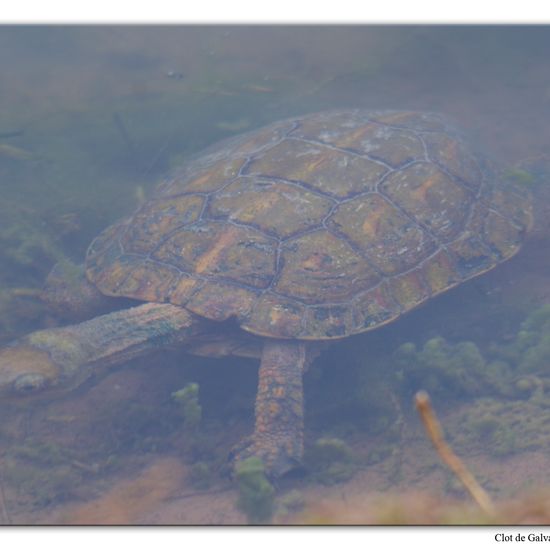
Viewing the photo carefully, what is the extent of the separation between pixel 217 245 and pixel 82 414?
1.77 meters

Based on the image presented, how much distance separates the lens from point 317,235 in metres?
4.23

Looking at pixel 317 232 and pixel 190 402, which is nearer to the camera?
pixel 190 402

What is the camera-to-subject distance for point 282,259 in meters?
4.11

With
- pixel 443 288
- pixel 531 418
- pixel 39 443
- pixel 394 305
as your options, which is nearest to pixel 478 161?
pixel 443 288

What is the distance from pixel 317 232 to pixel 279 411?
1512mm

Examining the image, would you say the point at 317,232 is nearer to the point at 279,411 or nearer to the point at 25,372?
the point at 279,411

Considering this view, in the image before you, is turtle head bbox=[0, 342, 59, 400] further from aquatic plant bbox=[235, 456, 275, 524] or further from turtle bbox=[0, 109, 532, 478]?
aquatic plant bbox=[235, 456, 275, 524]

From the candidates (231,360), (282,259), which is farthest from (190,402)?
(282,259)

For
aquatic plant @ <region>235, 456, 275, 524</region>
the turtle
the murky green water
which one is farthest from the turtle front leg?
aquatic plant @ <region>235, 456, 275, 524</region>

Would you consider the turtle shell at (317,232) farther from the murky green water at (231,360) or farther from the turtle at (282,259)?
the murky green water at (231,360)

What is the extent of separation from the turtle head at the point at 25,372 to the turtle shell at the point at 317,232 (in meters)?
0.85

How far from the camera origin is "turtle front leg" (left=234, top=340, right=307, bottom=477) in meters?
3.54

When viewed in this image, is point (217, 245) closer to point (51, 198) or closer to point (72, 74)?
point (51, 198)

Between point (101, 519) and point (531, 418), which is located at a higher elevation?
point (531, 418)
